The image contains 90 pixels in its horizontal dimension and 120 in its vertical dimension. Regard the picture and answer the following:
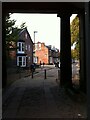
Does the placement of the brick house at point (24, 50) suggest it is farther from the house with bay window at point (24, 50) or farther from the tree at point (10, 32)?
the tree at point (10, 32)

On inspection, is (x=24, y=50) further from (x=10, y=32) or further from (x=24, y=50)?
(x=10, y=32)

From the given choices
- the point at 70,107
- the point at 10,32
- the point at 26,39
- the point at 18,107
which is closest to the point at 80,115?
the point at 70,107

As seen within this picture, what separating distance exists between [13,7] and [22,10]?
1.50m

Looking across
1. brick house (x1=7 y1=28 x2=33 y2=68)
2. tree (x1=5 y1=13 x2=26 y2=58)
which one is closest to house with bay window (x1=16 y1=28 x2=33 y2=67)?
brick house (x1=7 y1=28 x2=33 y2=68)

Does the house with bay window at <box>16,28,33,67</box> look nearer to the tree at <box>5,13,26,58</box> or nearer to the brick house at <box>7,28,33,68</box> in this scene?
the brick house at <box>7,28,33,68</box>

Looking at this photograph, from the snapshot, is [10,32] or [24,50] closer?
[10,32]

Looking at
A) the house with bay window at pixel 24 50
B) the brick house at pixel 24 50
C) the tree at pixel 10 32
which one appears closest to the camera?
the tree at pixel 10 32

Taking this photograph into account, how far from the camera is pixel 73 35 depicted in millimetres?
36719

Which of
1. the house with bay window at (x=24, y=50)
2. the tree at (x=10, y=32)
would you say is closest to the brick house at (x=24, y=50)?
the house with bay window at (x=24, y=50)

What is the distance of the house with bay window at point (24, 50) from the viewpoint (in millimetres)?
64094

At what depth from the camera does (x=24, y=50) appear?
66.8 meters

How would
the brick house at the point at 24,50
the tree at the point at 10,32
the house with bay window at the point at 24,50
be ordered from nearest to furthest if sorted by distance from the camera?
the tree at the point at 10,32 < the brick house at the point at 24,50 < the house with bay window at the point at 24,50

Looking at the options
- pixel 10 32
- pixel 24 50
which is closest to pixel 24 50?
pixel 24 50

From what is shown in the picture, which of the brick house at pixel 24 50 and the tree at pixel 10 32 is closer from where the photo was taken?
the tree at pixel 10 32
